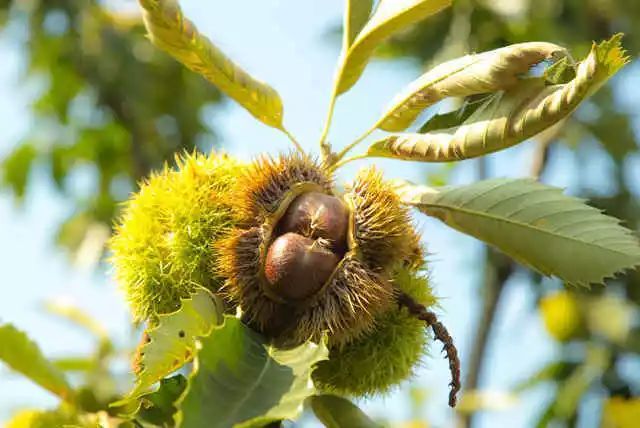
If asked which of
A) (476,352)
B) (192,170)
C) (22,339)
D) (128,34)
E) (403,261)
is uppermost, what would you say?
(128,34)

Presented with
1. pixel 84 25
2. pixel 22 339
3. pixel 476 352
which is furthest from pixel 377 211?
pixel 84 25

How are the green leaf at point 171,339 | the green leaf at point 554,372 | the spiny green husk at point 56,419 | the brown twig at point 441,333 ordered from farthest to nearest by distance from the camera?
the green leaf at point 554,372, the spiny green husk at point 56,419, the brown twig at point 441,333, the green leaf at point 171,339

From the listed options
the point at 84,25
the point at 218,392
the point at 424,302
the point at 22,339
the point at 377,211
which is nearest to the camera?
the point at 218,392

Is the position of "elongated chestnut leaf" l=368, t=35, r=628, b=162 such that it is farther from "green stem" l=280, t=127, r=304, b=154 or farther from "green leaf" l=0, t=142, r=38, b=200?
"green leaf" l=0, t=142, r=38, b=200

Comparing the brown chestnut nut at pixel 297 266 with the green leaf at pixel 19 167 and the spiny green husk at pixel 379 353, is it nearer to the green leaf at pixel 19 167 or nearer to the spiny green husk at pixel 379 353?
the spiny green husk at pixel 379 353

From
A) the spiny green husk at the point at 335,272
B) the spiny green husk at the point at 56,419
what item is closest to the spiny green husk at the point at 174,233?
the spiny green husk at the point at 335,272

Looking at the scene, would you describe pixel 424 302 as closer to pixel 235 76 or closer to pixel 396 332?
pixel 396 332

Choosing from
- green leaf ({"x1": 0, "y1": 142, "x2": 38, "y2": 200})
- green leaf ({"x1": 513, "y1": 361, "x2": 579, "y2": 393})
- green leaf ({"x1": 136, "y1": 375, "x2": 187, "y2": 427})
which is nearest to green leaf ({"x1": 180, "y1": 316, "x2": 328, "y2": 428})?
green leaf ({"x1": 136, "y1": 375, "x2": 187, "y2": 427})
